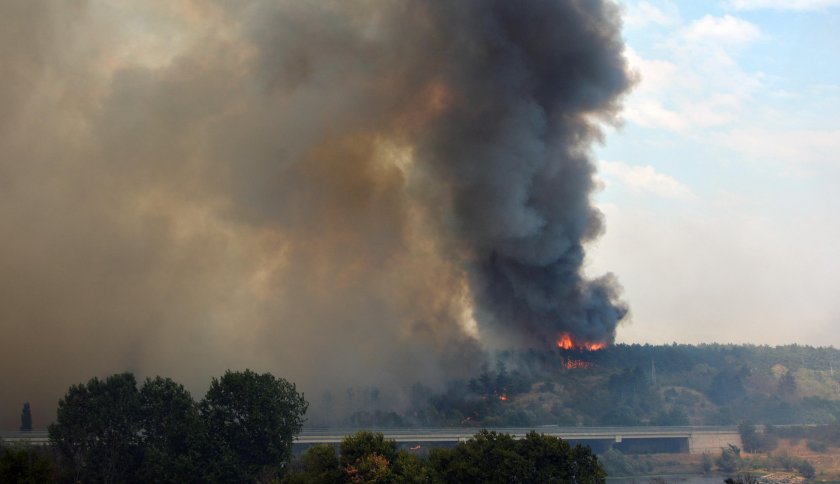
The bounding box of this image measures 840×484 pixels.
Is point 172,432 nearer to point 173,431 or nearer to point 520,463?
point 173,431

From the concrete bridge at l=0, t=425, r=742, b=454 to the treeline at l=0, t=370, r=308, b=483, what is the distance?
114 ft

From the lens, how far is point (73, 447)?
92.1 m

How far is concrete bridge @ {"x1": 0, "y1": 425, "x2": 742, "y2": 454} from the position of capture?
130 metres

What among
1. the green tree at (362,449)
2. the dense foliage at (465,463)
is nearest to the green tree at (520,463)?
the dense foliage at (465,463)

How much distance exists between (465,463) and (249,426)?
2677 cm

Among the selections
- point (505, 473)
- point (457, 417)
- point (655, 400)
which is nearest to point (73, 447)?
point (505, 473)

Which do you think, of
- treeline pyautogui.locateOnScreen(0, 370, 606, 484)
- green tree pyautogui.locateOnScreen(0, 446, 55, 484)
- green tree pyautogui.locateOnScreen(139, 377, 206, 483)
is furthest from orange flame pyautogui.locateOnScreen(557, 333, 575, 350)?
green tree pyautogui.locateOnScreen(0, 446, 55, 484)

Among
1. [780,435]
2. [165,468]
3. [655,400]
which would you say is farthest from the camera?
[655,400]

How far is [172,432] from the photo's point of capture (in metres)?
91.4

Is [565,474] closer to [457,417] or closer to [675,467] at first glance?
[675,467]

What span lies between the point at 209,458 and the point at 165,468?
14.2ft

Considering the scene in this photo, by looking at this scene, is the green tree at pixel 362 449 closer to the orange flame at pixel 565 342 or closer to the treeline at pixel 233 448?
the treeline at pixel 233 448

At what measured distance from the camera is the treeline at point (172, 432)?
89.0m

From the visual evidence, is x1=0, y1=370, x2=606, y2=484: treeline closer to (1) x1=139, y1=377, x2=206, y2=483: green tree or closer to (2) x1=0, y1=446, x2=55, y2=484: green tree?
(1) x1=139, y1=377, x2=206, y2=483: green tree
